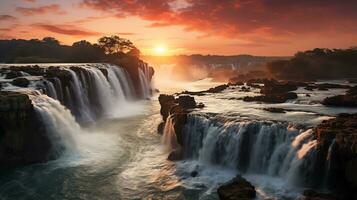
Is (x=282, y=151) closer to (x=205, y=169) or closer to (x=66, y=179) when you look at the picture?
(x=205, y=169)

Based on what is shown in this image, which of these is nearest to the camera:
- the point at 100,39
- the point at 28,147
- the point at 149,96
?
the point at 28,147

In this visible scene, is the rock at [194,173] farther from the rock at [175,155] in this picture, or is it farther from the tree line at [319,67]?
the tree line at [319,67]

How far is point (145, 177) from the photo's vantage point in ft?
67.3

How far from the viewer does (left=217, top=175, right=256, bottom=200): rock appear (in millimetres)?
15961

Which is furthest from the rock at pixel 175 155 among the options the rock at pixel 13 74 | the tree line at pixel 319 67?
the tree line at pixel 319 67

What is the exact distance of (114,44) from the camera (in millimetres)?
79062

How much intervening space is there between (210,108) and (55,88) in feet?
46.8

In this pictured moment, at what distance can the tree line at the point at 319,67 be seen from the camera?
59119 mm

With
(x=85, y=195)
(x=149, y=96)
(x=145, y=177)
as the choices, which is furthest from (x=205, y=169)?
(x=149, y=96)

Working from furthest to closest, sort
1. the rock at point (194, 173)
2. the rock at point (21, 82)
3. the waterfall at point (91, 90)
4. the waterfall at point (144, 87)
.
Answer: the waterfall at point (144, 87), the waterfall at point (91, 90), the rock at point (21, 82), the rock at point (194, 173)

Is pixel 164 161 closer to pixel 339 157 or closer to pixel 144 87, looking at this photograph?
pixel 339 157

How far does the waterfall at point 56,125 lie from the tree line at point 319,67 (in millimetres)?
42097

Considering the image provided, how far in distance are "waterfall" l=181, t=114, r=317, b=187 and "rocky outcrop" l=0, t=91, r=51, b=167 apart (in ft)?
32.0

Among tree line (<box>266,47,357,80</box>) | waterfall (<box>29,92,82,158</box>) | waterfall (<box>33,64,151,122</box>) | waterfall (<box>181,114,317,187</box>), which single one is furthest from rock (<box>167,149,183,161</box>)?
tree line (<box>266,47,357,80</box>)
